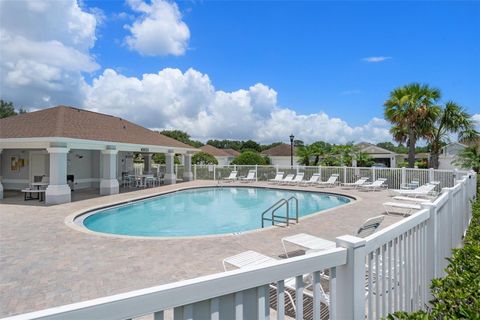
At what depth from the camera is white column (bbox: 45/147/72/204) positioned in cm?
1399

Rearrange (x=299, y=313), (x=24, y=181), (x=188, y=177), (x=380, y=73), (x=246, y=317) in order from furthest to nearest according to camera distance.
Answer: (x=188, y=177) < (x=380, y=73) < (x=24, y=181) < (x=299, y=313) < (x=246, y=317)

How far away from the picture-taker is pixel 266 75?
24.4m

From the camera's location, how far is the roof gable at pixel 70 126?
50.2 feet

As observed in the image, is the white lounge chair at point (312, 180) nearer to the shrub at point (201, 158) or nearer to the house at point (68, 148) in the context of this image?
the house at point (68, 148)

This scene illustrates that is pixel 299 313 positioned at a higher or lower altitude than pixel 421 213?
lower

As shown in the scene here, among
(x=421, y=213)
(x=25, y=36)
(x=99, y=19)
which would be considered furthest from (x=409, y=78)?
(x=25, y=36)

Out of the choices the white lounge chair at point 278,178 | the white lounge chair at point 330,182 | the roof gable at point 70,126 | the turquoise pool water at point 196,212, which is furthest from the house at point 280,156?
the roof gable at point 70,126

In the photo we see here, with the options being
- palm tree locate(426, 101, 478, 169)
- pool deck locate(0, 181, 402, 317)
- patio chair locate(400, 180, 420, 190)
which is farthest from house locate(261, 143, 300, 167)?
pool deck locate(0, 181, 402, 317)

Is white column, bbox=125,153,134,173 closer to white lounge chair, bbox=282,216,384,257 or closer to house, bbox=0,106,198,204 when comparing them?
house, bbox=0,106,198,204

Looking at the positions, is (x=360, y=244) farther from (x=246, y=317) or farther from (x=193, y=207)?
(x=193, y=207)

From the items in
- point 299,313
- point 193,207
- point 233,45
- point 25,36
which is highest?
point 233,45

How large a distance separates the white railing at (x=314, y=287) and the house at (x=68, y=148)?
47.0 feet

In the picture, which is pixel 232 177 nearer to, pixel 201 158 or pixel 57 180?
pixel 201 158

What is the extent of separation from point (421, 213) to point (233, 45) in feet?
59.6
